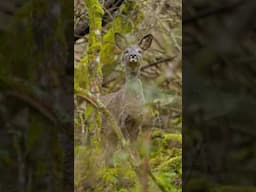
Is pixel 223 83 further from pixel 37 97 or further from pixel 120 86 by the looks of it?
pixel 37 97

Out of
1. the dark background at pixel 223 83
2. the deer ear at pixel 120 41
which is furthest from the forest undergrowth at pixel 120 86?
the dark background at pixel 223 83

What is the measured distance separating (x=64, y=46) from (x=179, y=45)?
35 centimetres

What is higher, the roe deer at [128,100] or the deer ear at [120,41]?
the deer ear at [120,41]

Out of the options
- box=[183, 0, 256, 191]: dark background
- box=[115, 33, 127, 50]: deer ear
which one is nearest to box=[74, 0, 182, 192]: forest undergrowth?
box=[115, 33, 127, 50]: deer ear

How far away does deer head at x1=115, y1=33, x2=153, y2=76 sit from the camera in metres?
2.53

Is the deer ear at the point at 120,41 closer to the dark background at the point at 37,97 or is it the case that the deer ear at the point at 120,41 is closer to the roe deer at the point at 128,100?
the roe deer at the point at 128,100

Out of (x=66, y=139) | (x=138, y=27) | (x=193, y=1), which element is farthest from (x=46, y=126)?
(x=193, y=1)

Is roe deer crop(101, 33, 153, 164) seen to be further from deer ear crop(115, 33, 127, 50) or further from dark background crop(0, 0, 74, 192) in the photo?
dark background crop(0, 0, 74, 192)

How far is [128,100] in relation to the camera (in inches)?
100

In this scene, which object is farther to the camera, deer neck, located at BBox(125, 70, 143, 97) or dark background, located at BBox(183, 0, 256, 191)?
dark background, located at BBox(183, 0, 256, 191)

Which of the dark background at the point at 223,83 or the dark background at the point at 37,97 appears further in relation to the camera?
the dark background at the point at 223,83

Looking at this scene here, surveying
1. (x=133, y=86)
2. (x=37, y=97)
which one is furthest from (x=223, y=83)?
(x=37, y=97)

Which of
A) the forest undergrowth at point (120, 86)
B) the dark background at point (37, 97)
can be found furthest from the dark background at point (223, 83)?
the dark background at point (37, 97)

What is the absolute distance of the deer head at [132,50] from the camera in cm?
253
